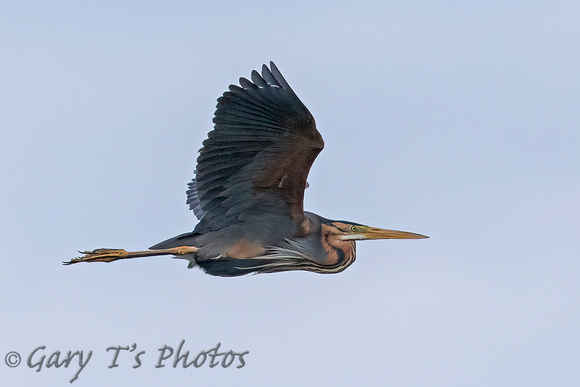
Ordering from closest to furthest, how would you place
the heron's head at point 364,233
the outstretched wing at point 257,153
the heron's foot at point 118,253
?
the outstretched wing at point 257,153 < the heron's foot at point 118,253 < the heron's head at point 364,233

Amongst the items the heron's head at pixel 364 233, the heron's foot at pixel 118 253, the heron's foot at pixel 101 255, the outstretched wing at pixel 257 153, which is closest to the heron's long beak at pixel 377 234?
the heron's head at pixel 364 233

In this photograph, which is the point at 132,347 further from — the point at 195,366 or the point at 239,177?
the point at 239,177

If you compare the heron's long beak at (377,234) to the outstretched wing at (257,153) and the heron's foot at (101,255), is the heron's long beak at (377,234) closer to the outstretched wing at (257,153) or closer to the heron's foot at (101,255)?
the outstretched wing at (257,153)

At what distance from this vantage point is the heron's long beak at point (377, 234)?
14.1 m

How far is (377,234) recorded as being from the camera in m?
14.3

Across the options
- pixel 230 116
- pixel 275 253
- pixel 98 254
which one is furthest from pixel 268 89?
pixel 98 254

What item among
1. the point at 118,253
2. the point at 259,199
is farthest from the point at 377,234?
the point at 118,253

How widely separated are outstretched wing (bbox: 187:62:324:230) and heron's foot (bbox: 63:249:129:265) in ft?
3.77

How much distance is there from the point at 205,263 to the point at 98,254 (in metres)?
1.33

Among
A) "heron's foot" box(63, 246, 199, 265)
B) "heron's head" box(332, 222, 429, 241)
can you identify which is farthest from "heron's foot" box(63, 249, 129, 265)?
"heron's head" box(332, 222, 429, 241)

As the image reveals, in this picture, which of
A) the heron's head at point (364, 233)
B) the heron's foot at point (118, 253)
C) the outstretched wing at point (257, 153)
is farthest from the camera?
the heron's head at point (364, 233)

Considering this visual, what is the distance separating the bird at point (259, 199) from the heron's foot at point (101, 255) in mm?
11

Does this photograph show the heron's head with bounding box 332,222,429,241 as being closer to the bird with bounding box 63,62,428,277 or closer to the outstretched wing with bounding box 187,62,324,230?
the bird with bounding box 63,62,428,277

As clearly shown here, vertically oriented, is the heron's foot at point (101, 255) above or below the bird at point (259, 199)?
below
